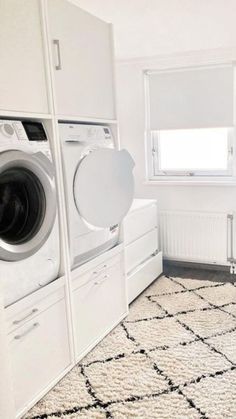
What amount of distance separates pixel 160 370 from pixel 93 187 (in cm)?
109

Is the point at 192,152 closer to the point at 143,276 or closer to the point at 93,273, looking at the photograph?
the point at 143,276

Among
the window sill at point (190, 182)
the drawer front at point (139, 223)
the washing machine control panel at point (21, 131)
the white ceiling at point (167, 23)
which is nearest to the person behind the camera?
the washing machine control panel at point (21, 131)

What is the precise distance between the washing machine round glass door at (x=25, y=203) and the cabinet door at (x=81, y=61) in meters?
0.40

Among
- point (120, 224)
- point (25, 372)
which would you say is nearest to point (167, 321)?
point (120, 224)

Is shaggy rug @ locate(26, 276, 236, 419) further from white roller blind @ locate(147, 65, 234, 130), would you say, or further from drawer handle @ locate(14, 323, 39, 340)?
white roller blind @ locate(147, 65, 234, 130)

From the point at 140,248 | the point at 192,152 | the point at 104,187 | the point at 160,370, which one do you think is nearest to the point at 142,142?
the point at 192,152

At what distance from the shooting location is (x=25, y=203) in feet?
6.09

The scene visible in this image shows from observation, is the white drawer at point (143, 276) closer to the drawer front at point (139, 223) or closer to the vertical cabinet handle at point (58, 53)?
the drawer front at point (139, 223)

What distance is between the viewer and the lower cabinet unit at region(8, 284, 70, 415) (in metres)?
1.74

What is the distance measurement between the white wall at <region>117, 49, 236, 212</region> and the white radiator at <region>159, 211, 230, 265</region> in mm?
111

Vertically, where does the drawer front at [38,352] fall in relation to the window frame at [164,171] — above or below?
below

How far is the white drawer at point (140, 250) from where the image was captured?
2.90 m

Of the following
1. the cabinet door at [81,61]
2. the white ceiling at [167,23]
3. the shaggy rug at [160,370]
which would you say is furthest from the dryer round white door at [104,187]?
the white ceiling at [167,23]

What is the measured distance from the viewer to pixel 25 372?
1790mm
